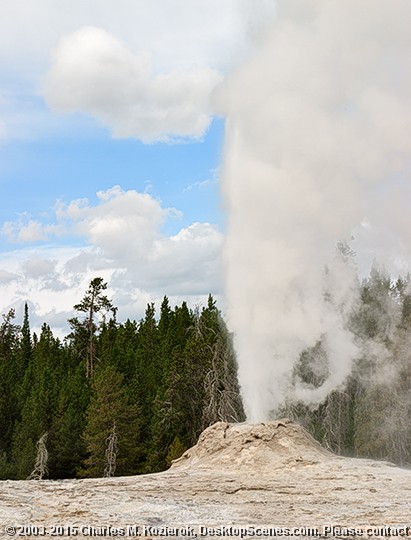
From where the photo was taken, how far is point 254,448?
630 inches

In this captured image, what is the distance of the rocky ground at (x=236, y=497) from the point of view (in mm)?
9125

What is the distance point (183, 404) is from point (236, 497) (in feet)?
70.0

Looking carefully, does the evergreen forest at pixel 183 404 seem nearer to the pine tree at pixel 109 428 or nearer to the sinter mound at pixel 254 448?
the pine tree at pixel 109 428

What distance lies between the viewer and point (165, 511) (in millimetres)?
10211

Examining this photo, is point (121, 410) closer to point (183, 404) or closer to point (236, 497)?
point (183, 404)

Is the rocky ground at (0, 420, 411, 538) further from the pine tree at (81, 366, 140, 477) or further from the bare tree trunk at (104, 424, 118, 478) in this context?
the pine tree at (81, 366, 140, 477)

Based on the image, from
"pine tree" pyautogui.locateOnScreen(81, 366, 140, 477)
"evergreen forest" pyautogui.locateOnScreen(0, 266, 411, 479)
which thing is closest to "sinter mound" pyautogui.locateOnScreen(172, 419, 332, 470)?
"evergreen forest" pyautogui.locateOnScreen(0, 266, 411, 479)

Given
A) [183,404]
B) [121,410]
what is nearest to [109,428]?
[121,410]

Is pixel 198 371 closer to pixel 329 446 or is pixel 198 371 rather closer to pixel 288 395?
pixel 329 446

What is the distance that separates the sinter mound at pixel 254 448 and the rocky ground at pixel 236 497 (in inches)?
1.0

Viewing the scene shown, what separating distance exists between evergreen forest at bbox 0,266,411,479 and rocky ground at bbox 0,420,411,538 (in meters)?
6.64

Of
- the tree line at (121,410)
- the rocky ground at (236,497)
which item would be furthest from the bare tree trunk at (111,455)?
the rocky ground at (236,497)

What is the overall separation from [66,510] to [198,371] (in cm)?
2299

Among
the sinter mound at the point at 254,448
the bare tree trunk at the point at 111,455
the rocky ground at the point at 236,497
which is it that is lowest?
the bare tree trunk at the point at 111,455
